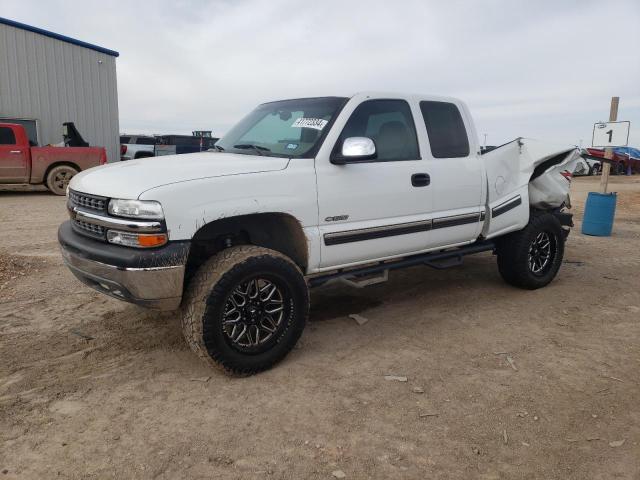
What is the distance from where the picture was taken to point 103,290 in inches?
126

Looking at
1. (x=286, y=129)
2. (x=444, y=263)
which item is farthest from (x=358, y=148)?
(x=444, y=263)

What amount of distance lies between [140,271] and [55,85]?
15.8 m

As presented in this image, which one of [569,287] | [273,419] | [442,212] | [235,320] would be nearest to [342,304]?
[442,212]

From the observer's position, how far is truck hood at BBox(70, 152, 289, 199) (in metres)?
3.01

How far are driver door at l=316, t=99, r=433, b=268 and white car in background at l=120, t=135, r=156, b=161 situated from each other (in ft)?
55.5

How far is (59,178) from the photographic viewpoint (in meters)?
12.9

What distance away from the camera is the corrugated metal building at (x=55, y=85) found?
14.9 m

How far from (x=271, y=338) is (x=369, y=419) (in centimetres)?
90

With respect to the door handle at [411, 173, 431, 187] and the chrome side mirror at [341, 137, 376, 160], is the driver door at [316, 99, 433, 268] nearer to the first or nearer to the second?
the door handle at [411, 173, 431, 187]

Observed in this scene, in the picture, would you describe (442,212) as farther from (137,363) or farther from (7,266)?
(7,266)

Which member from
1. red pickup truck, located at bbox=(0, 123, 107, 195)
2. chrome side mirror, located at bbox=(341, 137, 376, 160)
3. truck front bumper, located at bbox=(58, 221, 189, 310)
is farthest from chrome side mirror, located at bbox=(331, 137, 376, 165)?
red pickup truck, located at bbox=(0, 123, 107, 195)

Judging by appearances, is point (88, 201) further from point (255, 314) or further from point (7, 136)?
point (7, 136)

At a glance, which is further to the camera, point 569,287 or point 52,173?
point 52,173

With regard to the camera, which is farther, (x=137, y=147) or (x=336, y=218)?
(x=137, y=147)
